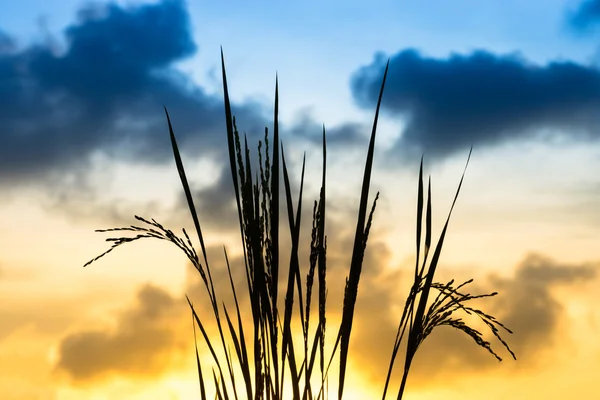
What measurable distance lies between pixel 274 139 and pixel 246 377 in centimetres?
65

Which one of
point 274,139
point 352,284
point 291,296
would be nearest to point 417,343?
point 352,284

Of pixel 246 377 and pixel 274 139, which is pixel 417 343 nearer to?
pixel 246 377

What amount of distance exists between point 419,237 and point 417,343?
1.02 feet

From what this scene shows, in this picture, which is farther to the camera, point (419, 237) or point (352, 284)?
point (419, 237)

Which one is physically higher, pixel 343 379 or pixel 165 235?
pixel 165 235

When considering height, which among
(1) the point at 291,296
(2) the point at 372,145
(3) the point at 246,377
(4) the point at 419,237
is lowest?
(3) the point at 246,377

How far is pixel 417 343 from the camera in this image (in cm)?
197

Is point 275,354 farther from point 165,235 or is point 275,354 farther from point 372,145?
point 372,145

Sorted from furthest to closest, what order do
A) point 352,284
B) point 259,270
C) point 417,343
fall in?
point 417,343, point 352,284, point 259,270

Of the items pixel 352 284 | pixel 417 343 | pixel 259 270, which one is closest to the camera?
pixel 259 270

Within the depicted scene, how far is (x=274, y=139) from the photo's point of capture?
1777 millimetres

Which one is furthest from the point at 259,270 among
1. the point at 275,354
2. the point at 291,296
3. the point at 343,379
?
the point at 343,379

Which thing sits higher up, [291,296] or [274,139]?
[274,139]

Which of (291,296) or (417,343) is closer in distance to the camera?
(291,296)
